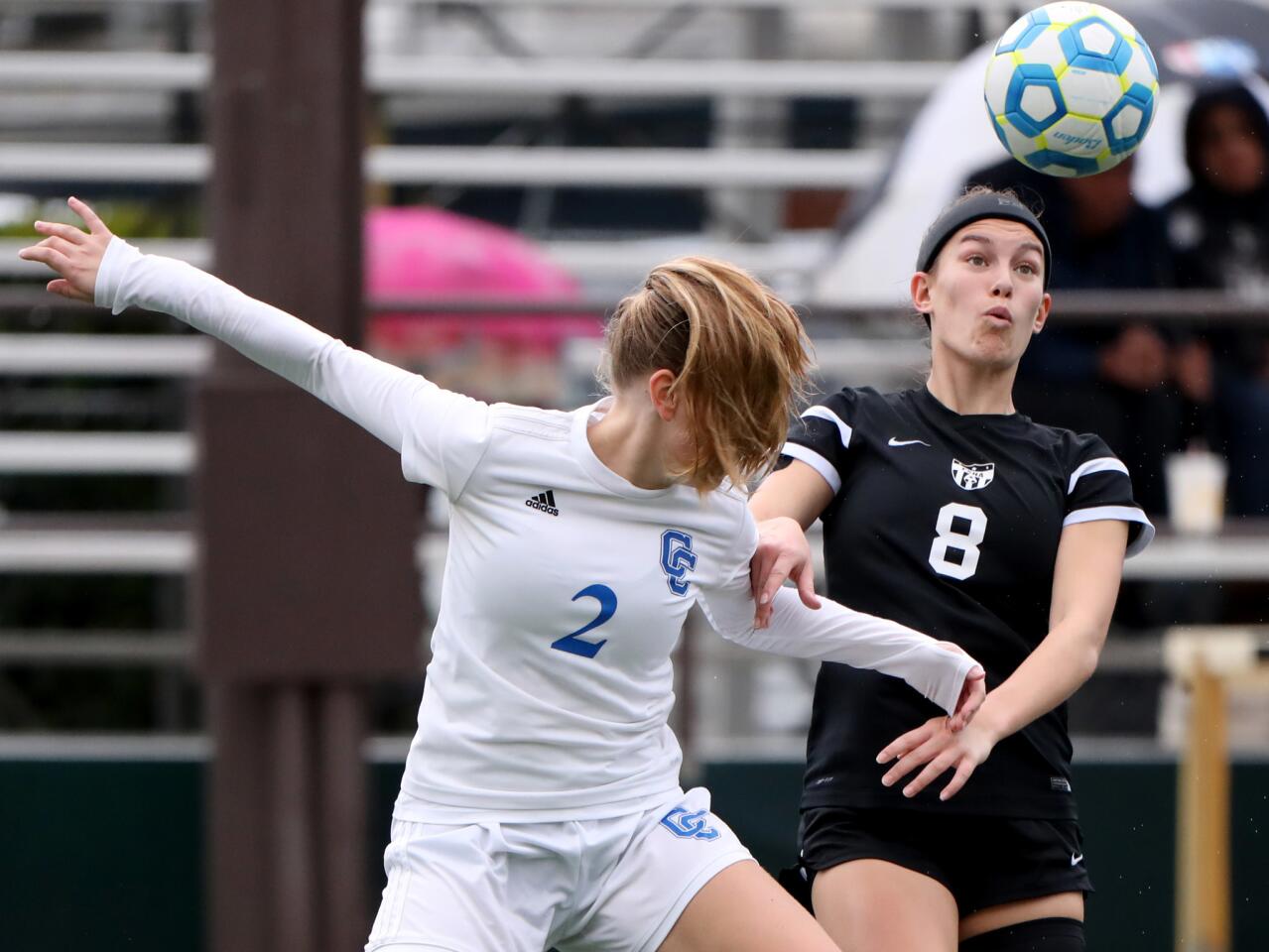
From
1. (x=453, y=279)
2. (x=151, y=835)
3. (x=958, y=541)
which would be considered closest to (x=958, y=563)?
(x=958, y=541)

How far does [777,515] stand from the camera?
11.4ft

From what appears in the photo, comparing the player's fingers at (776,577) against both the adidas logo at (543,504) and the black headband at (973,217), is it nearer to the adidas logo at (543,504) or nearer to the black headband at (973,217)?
the adidas logo at (543,504)

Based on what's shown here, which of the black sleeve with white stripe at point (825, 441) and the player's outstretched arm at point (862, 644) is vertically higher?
the black sleeve with white stripe at point (825, 441)

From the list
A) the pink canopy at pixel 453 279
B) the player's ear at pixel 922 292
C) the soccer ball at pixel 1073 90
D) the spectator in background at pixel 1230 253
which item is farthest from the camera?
the pink canopy at pixel 453 279

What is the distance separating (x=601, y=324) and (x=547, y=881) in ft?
13.2

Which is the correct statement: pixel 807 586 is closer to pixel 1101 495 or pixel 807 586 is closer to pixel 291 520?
pixel 1101 495

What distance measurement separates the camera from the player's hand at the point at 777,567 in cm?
319

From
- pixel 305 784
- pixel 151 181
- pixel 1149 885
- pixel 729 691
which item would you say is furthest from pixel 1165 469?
pixel 151 181

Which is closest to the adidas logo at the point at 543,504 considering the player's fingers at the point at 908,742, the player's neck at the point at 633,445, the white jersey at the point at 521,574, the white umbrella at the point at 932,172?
the white jersey at the point at 521,574

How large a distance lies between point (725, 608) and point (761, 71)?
18.4 ft

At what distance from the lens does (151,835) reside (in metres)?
5.93

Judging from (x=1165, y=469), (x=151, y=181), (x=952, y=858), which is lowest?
(x=952, y=858)

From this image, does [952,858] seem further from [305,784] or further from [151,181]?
[151,181]

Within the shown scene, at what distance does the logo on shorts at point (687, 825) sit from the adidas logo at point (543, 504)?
0.56m
